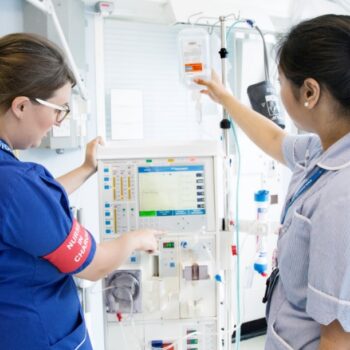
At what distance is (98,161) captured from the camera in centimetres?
133

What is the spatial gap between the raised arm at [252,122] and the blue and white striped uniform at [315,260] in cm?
29

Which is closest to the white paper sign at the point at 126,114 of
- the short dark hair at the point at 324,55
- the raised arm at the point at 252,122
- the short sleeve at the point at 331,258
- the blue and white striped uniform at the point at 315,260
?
→ the raised arm at the point at 252,122

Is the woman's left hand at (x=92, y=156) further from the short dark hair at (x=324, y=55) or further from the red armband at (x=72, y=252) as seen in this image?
the short dark hair at (x=324, y=55)

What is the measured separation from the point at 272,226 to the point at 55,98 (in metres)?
0.93

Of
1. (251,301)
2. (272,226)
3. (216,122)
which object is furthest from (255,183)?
(272,226)

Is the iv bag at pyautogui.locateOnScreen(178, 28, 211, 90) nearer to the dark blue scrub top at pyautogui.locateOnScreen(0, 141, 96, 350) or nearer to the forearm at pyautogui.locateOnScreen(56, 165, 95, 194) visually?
the forearm at pyautogui.locateOnScreen(56, 165, 95, 194)

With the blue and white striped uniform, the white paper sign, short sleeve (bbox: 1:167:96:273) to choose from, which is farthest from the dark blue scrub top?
the white paper sign

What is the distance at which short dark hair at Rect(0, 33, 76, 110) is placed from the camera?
2.98 ft

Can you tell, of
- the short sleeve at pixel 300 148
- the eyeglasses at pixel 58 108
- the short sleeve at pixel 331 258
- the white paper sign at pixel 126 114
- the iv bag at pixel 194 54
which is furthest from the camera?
the white paper sign at pixel 126 114

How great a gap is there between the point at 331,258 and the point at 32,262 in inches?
27.5

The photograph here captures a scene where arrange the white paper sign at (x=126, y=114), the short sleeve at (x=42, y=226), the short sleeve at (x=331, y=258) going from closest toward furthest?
the short sleeve at (x=331, y=258), the short sleeve at (x=42, y=226), the white paper sign at (x=126, y=114)

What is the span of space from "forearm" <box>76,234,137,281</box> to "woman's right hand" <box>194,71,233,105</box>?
2.45 ft

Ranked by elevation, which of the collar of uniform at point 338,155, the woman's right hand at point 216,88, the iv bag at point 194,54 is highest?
the iv bag at point 194,54

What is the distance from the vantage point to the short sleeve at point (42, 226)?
0.85 m
